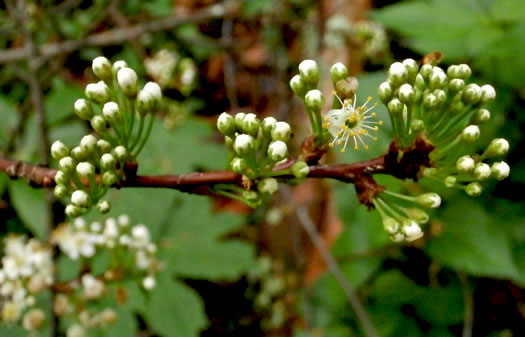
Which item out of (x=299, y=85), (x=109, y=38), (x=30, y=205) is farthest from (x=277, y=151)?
(x=109, y=38)

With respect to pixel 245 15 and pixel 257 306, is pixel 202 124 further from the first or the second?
pixel 257 306

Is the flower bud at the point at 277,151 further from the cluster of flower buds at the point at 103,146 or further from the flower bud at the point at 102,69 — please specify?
the flower bud at the point at 102,69

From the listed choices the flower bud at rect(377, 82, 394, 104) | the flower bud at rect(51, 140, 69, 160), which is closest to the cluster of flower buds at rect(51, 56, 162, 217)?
the flower bud at rect(51, 140, 69, 160)

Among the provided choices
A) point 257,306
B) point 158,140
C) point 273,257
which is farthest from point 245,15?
point 257,306

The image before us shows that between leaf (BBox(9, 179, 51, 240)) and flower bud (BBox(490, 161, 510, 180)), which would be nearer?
flower bud (BBox(490, 161, 510, 180))

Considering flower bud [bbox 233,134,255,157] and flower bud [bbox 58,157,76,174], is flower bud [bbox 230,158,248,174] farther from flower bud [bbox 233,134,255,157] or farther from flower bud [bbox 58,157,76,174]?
flower bud [bbox 58,157,76,174]

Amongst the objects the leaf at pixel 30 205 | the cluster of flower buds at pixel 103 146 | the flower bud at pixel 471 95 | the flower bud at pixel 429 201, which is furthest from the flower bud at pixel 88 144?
the leaf at pixel 30 205
